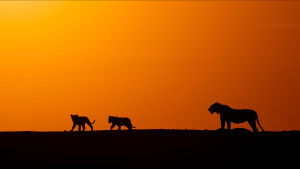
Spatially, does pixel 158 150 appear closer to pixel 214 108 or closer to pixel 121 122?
pixel 214 108

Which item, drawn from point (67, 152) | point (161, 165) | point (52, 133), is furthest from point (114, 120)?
point (161, 165)

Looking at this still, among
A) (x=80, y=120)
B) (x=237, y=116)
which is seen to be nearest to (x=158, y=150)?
(x=237, y=116)

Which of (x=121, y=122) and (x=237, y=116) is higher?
(x=121, y=122)

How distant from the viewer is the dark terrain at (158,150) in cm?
2852

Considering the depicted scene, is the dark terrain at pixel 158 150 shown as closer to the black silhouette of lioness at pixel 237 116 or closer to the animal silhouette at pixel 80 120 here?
the black silhouette of lioness at pixel 237 116

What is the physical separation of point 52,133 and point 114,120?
1060cm

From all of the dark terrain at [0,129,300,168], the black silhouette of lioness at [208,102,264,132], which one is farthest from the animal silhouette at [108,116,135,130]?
the black silhouette of lioness at [208,102,264,132]

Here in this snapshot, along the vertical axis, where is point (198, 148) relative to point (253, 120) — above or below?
below

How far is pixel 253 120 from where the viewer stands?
3828 centimetres

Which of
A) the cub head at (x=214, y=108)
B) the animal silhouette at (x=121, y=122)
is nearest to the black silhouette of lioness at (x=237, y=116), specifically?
the cub head at (x=214, y=108)

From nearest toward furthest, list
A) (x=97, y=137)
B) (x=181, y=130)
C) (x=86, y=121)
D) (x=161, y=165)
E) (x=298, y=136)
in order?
(x=161, y=165) < (x=298, y=136) < (x=97, y=137) < (x=181, y=130) < (x=86, y=121)

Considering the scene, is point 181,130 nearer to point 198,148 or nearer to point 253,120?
point 253,120

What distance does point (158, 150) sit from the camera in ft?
104

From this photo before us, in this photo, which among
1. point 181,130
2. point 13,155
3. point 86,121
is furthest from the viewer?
point 86,121
